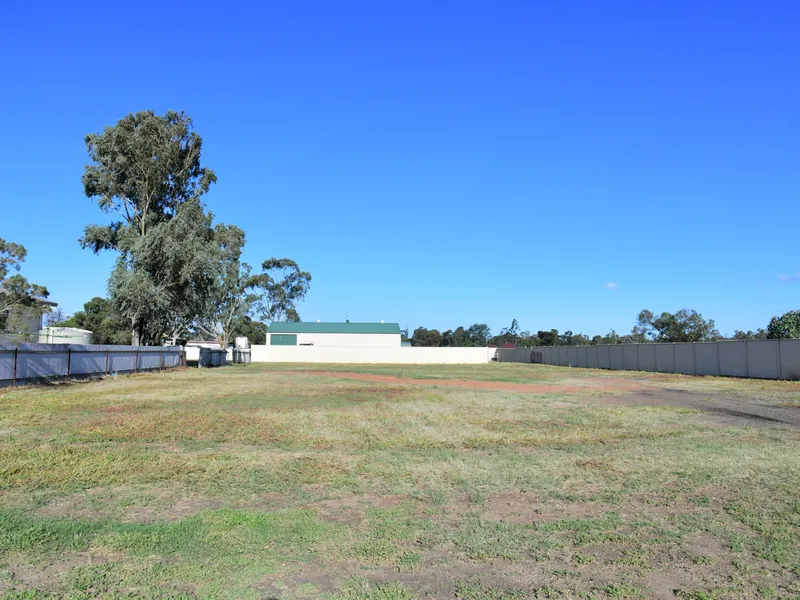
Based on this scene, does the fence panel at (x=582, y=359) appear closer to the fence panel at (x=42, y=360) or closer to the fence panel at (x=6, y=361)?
the fence panel at (x=42, y=360)

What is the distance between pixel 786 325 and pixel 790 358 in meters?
15.2

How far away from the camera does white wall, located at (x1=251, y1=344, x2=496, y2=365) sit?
2945 inches

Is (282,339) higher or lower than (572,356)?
higher

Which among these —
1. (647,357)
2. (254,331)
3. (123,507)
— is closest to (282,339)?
(254,331)

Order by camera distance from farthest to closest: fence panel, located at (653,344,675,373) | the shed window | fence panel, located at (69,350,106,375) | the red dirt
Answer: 1. the shed window
2. fence panel, located at (653,344,675,373)
3. fence panel, located at (69,350,106,375)
4. the red dirt

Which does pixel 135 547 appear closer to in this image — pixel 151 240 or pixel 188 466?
pixel 188 466

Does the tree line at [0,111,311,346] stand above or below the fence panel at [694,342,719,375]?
above

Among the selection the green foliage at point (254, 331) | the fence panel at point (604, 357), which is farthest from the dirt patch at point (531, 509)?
the green foliage at point (254, 331)

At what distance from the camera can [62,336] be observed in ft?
147

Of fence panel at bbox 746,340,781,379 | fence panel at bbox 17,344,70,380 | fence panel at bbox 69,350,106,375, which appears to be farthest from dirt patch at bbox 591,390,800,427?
fence panel at bbox 69,350,106,375

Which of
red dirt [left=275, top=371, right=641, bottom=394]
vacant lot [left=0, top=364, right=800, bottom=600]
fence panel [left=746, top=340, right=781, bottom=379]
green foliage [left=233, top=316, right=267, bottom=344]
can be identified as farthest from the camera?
green foliage [left=233, top=316, right=267, bottom=344]

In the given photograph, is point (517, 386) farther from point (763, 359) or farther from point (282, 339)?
point (282, 339)

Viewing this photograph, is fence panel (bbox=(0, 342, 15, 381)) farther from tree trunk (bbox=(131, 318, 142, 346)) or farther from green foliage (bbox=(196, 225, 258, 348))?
green foliage (bbox=(196, 225, 258, 348))

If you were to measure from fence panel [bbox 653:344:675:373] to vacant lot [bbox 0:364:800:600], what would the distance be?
30688 mm
